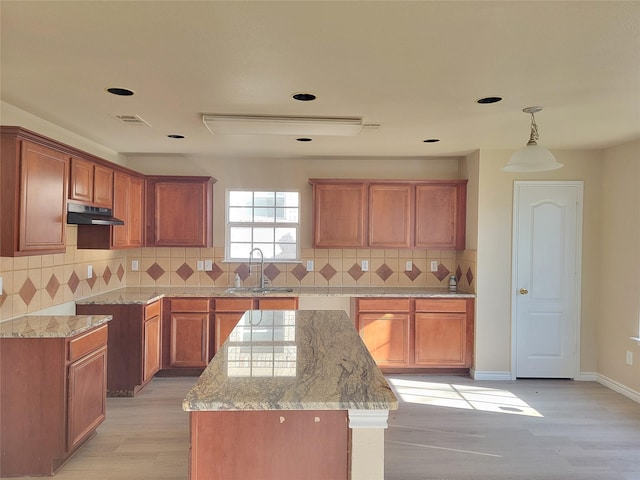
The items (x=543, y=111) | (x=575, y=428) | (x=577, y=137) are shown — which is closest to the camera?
(x=543, y=111)

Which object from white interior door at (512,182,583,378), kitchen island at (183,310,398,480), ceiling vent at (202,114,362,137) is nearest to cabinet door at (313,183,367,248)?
ceiling vent at (202,114,362,137)

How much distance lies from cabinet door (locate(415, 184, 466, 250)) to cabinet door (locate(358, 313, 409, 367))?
35.6 inches

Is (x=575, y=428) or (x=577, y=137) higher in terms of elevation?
(x=577, y=137)

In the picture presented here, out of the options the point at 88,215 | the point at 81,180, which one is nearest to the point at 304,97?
the point at 81,180

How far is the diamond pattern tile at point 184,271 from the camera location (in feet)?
16.0

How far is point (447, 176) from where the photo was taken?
497 centimetres

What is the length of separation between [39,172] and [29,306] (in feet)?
3.59

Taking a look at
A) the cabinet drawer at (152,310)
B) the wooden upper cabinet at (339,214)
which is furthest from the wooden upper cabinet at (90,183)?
the wooden upper cabinet at (339,214)

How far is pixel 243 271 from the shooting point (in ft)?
16.2

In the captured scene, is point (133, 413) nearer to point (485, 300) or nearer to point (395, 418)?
point (395, 418)

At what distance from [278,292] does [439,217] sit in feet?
6.58

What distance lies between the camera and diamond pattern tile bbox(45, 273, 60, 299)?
3.40 meters

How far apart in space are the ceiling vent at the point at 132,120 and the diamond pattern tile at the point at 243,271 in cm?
202

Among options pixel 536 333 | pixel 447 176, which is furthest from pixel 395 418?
pixel 447 176
